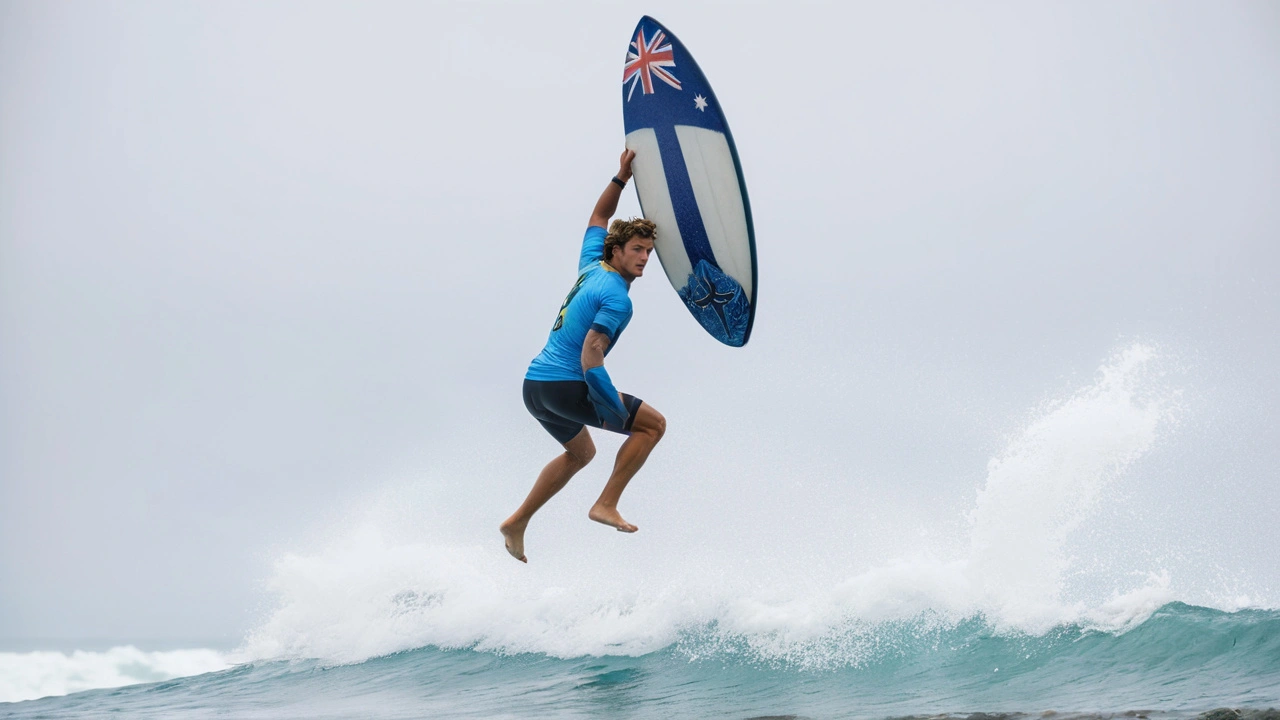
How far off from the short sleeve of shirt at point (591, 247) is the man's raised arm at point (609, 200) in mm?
71

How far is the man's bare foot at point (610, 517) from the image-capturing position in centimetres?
500

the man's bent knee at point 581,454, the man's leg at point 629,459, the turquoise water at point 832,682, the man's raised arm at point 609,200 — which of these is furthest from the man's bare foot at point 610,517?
the man's raised arm at point 609,200

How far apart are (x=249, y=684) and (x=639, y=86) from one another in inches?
215

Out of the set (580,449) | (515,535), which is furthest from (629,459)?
(515,535)

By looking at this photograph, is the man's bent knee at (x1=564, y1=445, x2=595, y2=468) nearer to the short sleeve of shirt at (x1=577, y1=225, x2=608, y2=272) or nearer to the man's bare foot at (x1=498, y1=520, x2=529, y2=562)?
the man's bare foot at (x1=498, y1=520, x2=529, y2=562)

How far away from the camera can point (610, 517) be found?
16.6 ft

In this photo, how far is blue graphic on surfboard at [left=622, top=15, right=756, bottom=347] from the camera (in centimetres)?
546

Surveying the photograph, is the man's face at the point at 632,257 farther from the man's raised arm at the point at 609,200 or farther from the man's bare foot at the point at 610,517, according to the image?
the man's bare foot at the point at 610,517

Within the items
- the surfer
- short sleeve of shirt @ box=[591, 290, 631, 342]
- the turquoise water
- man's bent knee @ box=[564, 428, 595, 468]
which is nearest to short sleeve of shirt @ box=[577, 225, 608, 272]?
the surfer

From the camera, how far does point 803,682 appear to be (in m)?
5.51

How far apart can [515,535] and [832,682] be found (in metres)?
2.07

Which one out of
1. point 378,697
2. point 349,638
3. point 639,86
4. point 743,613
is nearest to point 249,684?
point 349,638

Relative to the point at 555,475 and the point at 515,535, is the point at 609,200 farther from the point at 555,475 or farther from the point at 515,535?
the point at 515,535

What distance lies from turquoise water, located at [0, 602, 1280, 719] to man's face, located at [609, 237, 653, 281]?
2.31 metres
